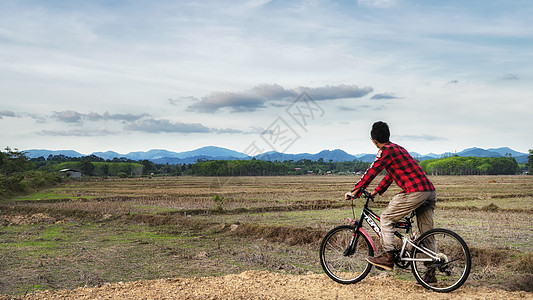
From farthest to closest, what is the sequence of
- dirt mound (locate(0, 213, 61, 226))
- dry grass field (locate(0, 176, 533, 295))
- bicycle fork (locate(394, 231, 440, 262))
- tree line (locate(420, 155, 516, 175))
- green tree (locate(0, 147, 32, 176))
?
tree line (locate(420, 155, 516, 175)) < green tree (locate(0, 147, 32, 176)) < dirt mound (locate(0, 213, 61, 226)) < dry grass field (locate(0, 176, 533, 295)) < bicycle fork (locate(394, 231, 440, 262))

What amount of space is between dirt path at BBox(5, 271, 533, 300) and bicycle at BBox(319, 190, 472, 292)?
0.18 m

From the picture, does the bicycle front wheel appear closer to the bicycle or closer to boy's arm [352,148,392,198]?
the bicycle

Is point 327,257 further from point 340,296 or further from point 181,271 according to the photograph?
point 181,271

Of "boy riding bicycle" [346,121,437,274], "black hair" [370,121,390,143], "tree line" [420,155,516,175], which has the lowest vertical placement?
"tree line" [420,155,516,175]

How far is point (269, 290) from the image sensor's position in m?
5.52

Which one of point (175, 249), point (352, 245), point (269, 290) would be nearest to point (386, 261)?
point (352, 245)

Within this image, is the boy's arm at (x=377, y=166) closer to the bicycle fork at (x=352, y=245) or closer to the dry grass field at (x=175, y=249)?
the bicycle fork at (x=352, y=245)

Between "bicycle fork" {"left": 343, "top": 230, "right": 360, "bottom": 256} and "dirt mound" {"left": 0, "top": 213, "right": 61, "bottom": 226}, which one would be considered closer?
"bicycle fork" {"left": 343, "top": 230, "right": 360, "bottom": 256}

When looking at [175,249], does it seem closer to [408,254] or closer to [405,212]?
[408,254]

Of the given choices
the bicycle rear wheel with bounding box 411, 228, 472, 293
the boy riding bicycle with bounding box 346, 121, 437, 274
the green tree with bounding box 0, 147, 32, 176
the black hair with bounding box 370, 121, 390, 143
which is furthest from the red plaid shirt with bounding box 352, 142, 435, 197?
the green tree with bounding box 0, 147, 32, 176

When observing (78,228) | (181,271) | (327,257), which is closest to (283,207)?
(78,228)

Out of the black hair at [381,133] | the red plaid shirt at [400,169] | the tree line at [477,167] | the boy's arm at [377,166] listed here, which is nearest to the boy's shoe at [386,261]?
the red plaid shirt at [400,169]

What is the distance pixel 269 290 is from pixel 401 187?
2.34m

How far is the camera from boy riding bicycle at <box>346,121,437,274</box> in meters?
5.33
